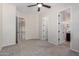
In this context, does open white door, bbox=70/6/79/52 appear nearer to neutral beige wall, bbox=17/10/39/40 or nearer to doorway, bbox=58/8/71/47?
doorway, bbox=58/8/71/47

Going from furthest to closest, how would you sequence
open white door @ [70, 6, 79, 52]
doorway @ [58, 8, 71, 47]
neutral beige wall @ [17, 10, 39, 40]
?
1. neutral beige wall @ [17, 10, 39, 40]
2. doorway @ [58, 8, 71, 47]
3. open white door @ [70, 6, 79, 52]

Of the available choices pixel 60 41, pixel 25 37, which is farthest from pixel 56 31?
pixel 25 37

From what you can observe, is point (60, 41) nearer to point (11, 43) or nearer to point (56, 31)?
point (56, 31)

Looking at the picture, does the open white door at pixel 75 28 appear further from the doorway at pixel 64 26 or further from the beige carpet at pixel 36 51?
the doorway at pixel 64 26

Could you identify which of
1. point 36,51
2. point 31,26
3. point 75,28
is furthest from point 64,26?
point 36,51

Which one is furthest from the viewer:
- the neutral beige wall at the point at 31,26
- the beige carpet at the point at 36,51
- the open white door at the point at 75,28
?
the neutral beige wall at the point at 31,26

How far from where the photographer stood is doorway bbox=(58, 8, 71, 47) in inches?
212

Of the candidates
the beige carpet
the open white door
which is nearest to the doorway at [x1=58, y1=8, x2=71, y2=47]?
the beige carpet

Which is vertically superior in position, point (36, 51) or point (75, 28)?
point (75, 28)

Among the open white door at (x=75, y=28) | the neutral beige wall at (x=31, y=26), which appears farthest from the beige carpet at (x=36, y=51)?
the neutral beige wall at (x=31, y=26)

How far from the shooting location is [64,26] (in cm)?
619

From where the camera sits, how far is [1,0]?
86 centimetres

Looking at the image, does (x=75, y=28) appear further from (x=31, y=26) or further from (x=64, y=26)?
(x=31, y=26)

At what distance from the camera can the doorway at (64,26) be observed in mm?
5375
